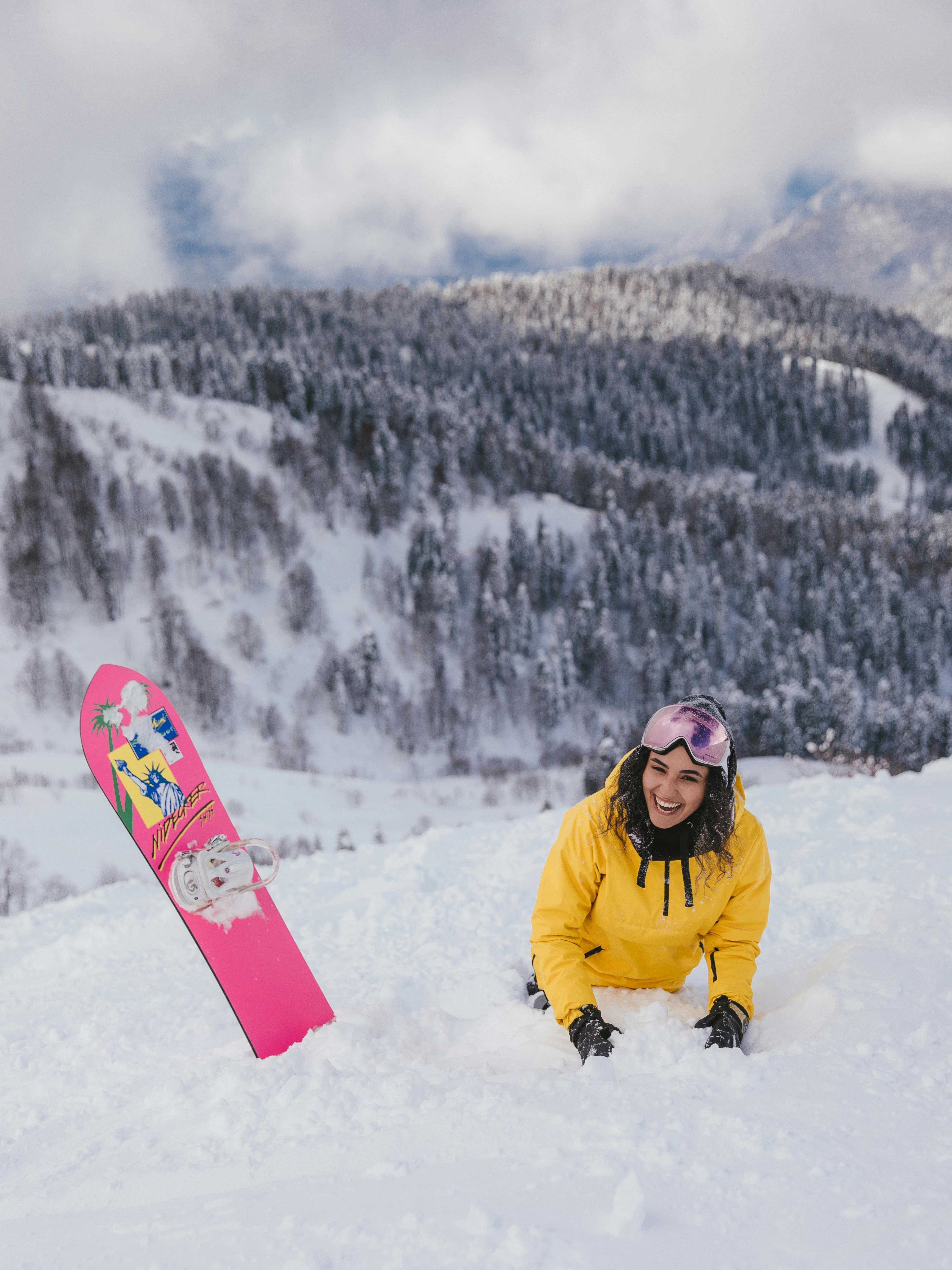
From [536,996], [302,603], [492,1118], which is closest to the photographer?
[492,1118]

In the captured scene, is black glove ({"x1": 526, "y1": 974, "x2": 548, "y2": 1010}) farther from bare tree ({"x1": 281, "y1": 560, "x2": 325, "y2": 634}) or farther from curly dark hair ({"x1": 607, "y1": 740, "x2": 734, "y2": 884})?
bare tree ({"x1": 281, "y1": 560, "x2": 325, "y2": 634})

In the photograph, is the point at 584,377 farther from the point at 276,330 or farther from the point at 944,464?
the point at 944,464

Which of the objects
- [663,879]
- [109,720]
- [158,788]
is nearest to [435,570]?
[109,720]

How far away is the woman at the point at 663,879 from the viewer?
359 cm

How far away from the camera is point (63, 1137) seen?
3.75m

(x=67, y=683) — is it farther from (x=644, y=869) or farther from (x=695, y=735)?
(x=695, y=735)

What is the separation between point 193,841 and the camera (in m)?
5.13

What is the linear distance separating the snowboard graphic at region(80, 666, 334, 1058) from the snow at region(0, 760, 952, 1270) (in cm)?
30

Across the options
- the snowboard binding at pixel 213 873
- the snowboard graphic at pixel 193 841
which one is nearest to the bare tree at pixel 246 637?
the snowboard graphic at pixel 193 841

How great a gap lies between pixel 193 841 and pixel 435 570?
216ft

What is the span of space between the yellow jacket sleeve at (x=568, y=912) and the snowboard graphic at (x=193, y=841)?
1789mm

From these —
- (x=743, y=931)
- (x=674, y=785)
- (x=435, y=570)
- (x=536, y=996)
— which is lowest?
(x=536, y=996)

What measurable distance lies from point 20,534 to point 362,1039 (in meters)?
71.8

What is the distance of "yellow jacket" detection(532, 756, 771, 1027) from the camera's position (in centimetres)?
383
